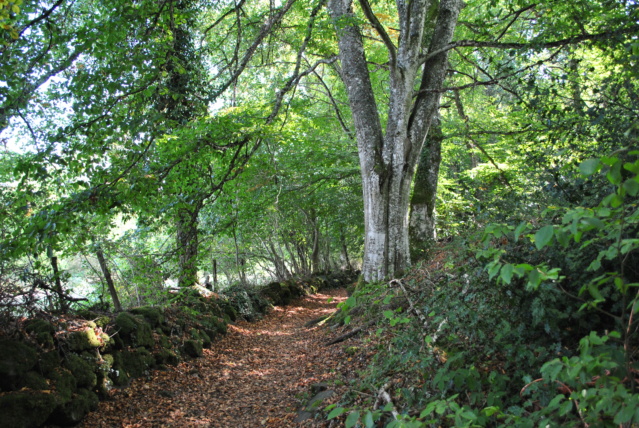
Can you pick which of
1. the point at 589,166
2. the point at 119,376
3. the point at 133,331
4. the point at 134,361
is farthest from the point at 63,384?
the point at 589,166

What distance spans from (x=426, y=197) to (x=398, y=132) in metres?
2.35

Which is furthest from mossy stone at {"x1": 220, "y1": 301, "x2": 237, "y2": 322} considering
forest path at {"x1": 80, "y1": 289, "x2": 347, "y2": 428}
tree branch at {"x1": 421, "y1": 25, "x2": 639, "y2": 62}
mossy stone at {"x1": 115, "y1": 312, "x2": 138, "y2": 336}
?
tree branch at {"x1": 421, "y1": 25, "x2": 639, "y2": 62}

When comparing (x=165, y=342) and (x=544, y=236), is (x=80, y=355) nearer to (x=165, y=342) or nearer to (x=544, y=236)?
(x=165, y=342)

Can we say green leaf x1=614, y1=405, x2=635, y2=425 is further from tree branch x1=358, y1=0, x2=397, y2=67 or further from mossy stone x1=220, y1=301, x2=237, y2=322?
mossy stone x1=220, y1=301, x2=237, y2=322

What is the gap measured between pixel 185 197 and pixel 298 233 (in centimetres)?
1301

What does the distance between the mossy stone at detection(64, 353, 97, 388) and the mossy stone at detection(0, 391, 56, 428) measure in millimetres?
511

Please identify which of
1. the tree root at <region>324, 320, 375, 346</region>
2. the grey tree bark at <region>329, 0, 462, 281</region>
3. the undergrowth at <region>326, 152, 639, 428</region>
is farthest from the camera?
the grey tree bark at <region>329, 0, 462, 281</region>

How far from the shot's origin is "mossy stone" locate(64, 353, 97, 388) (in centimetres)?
450

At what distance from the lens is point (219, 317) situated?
8.99 meters

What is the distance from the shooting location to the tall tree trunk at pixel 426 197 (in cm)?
845

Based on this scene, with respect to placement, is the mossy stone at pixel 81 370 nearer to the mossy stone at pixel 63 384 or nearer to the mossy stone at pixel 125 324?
the mossy stone at pixel 63 384

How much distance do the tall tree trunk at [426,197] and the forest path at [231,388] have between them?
2.85 m

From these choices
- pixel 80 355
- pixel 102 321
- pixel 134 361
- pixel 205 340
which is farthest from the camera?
pixel 205 340

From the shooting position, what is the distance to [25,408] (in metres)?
3.74
